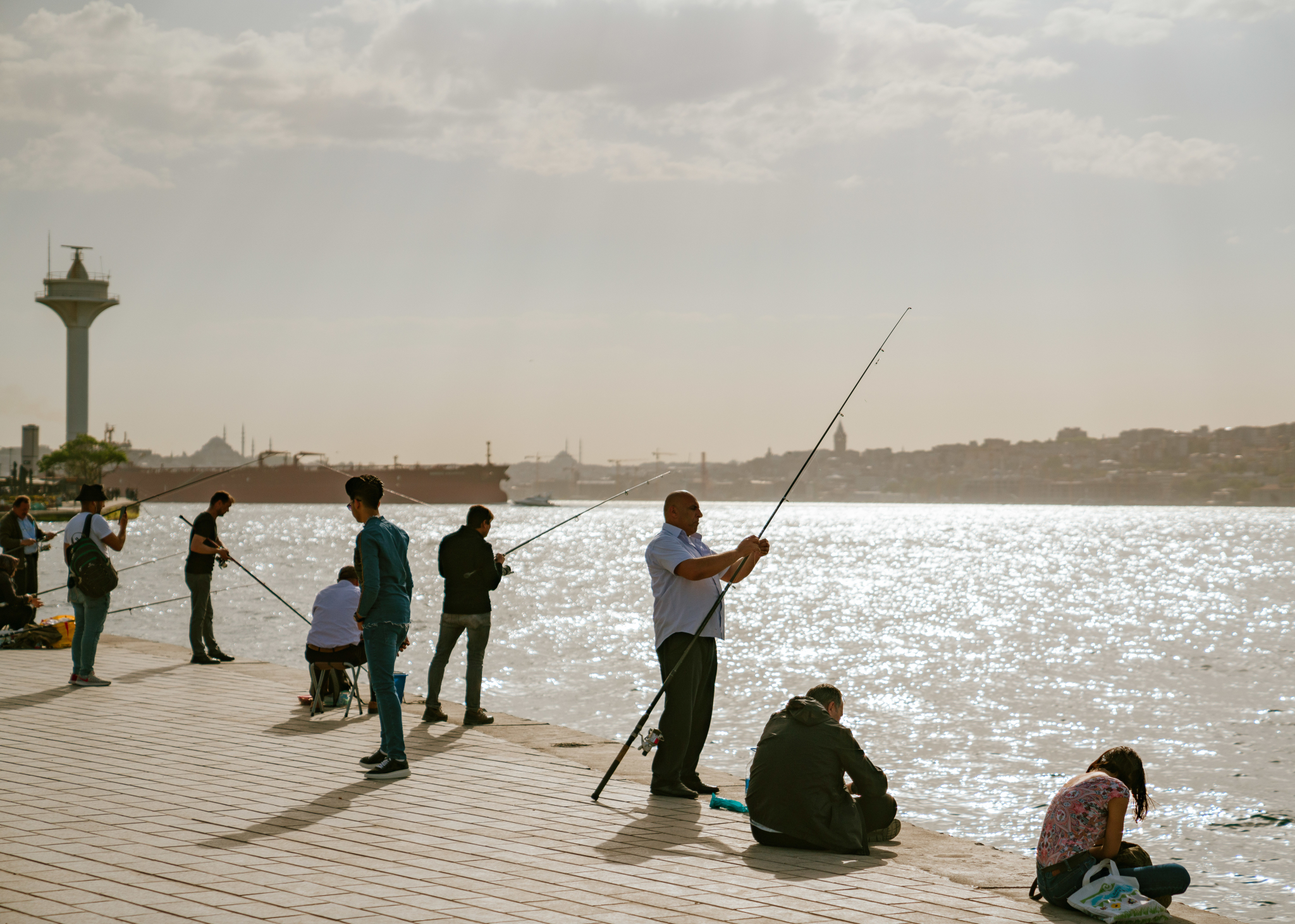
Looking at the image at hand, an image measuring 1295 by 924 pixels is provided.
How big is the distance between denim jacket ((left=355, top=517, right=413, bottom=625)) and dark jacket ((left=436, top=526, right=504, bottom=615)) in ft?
5.63

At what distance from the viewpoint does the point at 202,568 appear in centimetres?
1111

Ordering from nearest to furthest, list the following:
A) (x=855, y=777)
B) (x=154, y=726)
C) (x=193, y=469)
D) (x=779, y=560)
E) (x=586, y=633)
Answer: (x=855, y=777)
(x=154, y=726)
(x=586, y=633)
(x=779, y=560)
(x=193, y=469)

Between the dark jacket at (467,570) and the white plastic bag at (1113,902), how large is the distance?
15.9 ft

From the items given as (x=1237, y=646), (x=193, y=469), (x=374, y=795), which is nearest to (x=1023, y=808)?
(x=374, y=795)

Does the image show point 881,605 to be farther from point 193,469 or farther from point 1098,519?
point 1098,519

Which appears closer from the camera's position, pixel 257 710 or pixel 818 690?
pixel 818 690

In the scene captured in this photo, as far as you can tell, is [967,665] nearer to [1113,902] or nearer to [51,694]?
[51,694]

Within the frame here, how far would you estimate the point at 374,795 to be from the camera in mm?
5922

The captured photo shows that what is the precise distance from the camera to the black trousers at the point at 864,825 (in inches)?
205

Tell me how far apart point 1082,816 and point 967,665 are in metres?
20.5

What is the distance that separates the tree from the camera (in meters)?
115

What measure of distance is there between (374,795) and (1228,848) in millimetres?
7945

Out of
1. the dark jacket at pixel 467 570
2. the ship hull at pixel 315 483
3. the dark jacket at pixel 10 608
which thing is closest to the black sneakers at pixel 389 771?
the dark jacket at pixel 467 570

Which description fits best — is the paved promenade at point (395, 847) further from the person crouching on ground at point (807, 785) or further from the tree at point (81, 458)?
the tree at point (81, 458)
